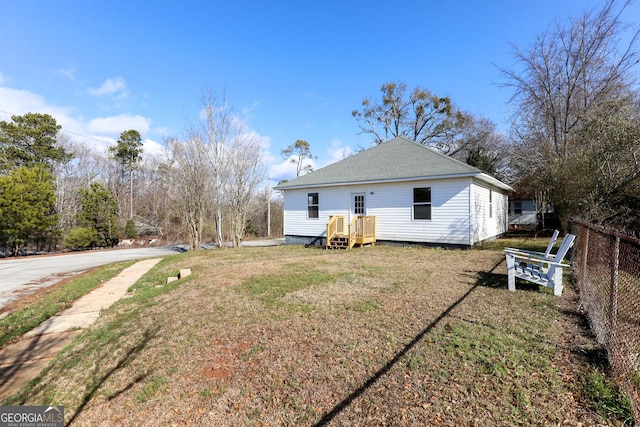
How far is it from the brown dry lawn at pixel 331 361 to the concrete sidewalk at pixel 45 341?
0.66 ft

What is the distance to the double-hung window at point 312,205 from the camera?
46.5 feet

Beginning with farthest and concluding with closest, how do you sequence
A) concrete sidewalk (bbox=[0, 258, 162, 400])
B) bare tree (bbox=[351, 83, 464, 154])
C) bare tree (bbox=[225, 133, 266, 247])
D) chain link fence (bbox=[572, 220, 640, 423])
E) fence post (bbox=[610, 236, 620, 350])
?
bare tree (bbox=[351, 83, 464, 154]), bare tree (bbox=[225, 133, 266, 247]), concrete sidewalk (bbox=[0, 258, 162, 400]), fence post (bbox=[610, 236, 620, 350]), chain link fence (bbox=[572, 220, 640, 423])

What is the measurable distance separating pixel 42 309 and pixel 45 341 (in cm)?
185

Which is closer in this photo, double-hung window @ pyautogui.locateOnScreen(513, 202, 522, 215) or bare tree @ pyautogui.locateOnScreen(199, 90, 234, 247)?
bare tree @ pyautogui.locateOnScreen(199, 90, 234, 247)

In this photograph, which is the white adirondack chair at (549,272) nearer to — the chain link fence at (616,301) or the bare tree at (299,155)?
the chain link fence at (616,301)

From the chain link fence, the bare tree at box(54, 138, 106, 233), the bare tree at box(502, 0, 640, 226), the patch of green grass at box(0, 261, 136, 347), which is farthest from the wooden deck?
the bare tree at box(54, 138, 106, 233)

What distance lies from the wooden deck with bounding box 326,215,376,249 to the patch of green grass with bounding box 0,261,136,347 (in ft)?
25.4

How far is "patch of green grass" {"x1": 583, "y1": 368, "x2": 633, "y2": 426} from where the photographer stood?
199cm

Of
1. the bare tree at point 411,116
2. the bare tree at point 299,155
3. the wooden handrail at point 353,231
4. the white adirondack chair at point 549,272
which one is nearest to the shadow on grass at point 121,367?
the white adirondack chair at point 549,272

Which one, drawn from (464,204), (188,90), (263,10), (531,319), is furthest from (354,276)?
(188,90)

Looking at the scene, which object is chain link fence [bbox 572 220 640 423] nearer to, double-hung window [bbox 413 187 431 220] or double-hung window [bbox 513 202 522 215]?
double-hung window [bbox 413 187 431 220]

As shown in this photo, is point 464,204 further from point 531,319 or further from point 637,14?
point 637,14

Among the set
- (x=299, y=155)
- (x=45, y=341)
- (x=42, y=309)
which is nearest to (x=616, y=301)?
(x=45, y=341)

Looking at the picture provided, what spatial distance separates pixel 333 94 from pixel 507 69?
12.1 metres
